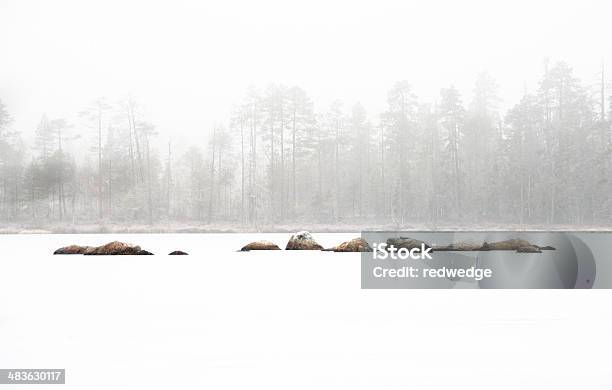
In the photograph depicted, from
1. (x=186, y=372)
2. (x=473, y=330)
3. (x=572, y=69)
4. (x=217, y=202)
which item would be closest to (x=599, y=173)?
(x=572, y=69)

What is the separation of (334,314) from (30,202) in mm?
40175

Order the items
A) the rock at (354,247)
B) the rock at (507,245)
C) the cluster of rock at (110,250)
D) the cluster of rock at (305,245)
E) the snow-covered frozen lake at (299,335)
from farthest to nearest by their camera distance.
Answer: the cluster of rock at (305,245) → the rock at (354,247) → the cluster of rock at (110,250) → the rock at (507,245) → the snow-covered frozen lake at (299,335)

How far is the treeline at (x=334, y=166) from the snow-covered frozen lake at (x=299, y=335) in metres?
31.9

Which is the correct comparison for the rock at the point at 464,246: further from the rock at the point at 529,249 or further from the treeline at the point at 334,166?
the treeline at the point at 334,166

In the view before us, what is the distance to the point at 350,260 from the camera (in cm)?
1641

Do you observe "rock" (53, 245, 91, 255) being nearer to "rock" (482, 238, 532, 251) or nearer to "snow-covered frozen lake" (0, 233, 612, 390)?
"snow-covered frozen lake" (0, 233, 612, 390)

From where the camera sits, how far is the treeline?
136 feet

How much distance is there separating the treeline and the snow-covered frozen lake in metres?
31.9

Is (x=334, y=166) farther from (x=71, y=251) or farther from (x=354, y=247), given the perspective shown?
(x=71, y=251)

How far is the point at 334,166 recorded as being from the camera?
48.3m

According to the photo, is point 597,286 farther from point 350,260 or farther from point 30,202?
point 30,202

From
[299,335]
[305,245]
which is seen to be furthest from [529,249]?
[299,335]

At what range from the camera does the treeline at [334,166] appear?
136 ft

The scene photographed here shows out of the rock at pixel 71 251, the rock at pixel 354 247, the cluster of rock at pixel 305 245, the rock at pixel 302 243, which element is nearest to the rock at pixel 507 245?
the rock at pixel 354 247
